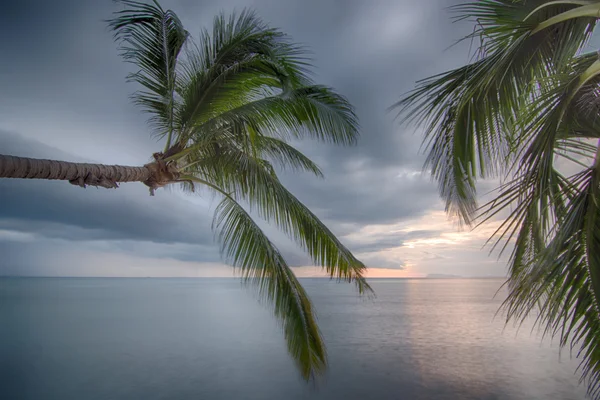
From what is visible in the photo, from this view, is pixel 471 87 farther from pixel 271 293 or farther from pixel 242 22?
pixel 242 22

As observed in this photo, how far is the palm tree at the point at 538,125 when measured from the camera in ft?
10.2

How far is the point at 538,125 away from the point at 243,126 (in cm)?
340

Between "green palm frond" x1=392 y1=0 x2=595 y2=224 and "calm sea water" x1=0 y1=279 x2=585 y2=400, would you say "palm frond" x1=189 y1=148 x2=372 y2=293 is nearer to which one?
"green palm frond" x1=392 y1=0 x2=595 y2=224

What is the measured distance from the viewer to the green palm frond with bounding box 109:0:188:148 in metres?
5.55

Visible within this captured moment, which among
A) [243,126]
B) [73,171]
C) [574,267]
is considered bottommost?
[574,267]

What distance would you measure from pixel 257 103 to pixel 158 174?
1862 mm

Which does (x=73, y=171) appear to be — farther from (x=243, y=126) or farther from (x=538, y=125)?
(x=538, y=125)

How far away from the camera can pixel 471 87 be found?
11.1 ft

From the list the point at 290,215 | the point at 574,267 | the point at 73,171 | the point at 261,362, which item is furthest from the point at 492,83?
the point at 261,362

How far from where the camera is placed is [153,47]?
588 cm

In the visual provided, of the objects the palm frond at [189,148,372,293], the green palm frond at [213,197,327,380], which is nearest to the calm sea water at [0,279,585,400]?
the green palm frond at [213,197,327,380]

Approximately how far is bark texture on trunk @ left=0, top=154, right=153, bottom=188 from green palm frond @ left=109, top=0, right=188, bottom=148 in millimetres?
826

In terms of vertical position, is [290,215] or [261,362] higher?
[290,215]

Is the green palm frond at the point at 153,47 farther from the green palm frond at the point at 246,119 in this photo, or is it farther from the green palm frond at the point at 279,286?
the green palm frond at the point at 279,286
